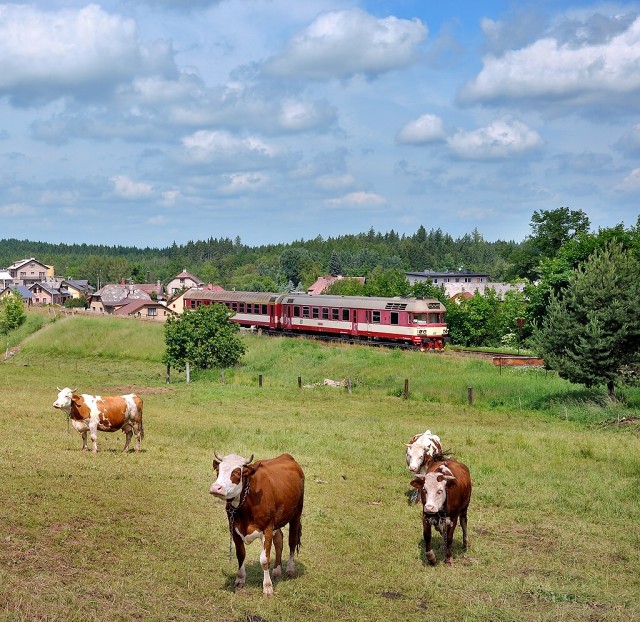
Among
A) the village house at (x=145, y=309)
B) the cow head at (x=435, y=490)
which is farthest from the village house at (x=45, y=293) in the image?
the cow head at (x=435, y=490)

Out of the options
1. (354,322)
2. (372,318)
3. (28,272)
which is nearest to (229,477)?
(372,318)

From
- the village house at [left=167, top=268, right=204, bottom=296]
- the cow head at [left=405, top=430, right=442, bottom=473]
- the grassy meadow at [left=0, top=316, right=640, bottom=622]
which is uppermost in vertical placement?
the village house at [left=167, top=268, right=204, bottom=296]

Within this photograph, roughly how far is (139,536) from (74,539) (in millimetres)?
1016

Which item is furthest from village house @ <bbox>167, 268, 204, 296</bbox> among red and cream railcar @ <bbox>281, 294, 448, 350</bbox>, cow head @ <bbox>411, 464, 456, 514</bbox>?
cow head @ <bbox>411, 464, 456, 514</bbox>

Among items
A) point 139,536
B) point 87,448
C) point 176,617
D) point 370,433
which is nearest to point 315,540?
point 139,536

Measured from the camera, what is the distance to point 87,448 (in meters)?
18.8

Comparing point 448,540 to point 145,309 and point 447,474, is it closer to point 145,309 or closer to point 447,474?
point 447,474

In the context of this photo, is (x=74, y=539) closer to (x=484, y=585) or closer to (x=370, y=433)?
(x=484, y=585)

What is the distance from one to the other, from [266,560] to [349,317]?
1578 inches

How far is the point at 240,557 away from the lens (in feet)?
32.6

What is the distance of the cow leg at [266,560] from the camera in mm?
9828

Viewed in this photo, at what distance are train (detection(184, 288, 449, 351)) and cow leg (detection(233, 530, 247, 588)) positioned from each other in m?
35.6

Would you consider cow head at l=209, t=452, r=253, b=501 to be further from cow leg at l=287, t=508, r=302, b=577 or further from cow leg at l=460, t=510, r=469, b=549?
cow leg at l=460, t=510, r=469, b=549

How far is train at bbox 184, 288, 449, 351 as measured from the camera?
45281 mm
